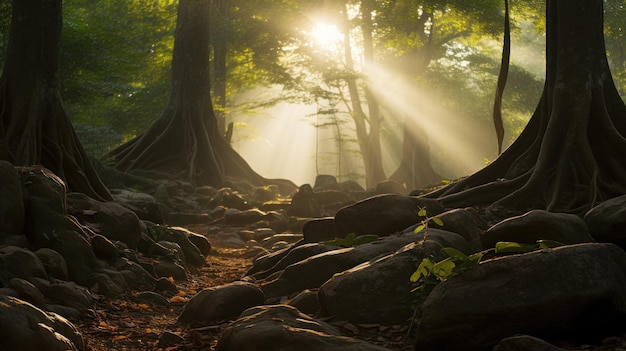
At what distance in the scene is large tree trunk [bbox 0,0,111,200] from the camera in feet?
31.9

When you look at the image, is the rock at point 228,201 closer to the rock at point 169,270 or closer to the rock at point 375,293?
the rock at point 169,270

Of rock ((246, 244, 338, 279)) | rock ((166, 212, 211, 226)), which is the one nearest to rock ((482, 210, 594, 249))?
rock ((246, 244, 338, 279))

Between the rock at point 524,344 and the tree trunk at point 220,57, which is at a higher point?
the tree trunk at point 220,57

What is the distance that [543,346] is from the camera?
4066 mm

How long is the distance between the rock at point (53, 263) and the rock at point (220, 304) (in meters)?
1.14

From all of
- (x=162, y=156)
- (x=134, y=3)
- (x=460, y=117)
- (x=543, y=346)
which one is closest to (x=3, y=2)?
(x=162, y=156)

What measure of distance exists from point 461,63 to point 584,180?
38831 millimetres

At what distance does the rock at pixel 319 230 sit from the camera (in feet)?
29.3

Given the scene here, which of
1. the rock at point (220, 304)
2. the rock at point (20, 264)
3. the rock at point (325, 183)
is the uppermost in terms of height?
the rock at point (20, 264)

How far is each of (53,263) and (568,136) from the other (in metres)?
5.91

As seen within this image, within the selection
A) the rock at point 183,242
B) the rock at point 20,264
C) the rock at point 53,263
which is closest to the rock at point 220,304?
the rock at point 53,263

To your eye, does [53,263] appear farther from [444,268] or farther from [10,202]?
[444,268]

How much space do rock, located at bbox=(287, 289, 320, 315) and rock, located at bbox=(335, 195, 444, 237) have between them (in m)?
1.68

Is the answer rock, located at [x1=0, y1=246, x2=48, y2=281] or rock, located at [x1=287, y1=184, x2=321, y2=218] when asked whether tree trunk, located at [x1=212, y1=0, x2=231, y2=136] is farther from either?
rock, located at [x1=0, y1=246, x2=48, y2=281]
